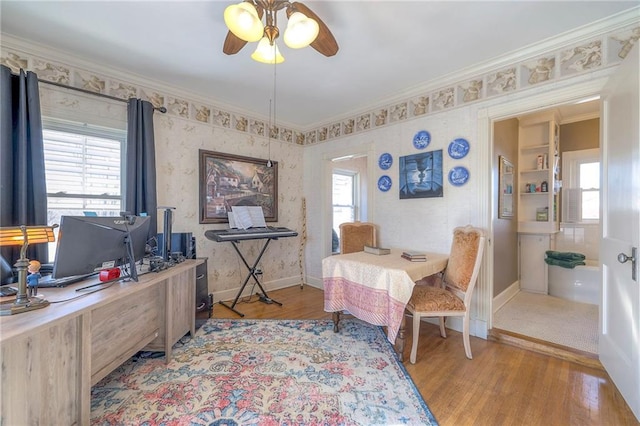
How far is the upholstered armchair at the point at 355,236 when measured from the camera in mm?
3227

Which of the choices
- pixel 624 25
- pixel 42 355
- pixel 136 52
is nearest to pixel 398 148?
pixel 624 25

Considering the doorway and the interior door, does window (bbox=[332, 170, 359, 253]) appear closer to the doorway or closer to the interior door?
the doorway

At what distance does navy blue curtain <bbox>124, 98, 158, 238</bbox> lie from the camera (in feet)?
8.73

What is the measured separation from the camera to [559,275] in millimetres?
3582

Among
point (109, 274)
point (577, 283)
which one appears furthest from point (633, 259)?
point (109, 274)

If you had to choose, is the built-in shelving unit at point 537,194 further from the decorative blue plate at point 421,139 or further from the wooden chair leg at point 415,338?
the wooden chair leg at point 415,338

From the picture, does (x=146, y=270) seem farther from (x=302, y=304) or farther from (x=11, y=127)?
(x=302, y=304)

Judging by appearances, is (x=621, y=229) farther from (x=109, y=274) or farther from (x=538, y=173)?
(x=109, y=274)

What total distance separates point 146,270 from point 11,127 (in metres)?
1.59

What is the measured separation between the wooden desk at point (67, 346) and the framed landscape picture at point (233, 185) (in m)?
1.55

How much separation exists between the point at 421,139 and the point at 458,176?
0.63 m

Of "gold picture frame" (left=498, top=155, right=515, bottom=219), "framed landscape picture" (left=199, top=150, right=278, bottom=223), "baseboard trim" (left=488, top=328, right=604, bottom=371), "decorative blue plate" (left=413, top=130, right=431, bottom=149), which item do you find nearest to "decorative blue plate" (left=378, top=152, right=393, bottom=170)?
→ "decorative blue plate" (left=413, top=130, right=431, bottom=149)

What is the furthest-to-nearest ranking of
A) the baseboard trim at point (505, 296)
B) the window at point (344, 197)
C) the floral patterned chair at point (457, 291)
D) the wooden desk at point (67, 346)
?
the window at point (344, 197), the baseboard trim at point (505, 296), the floral patterned chair at point (457, 291), the wooden desk at point (67, 346)

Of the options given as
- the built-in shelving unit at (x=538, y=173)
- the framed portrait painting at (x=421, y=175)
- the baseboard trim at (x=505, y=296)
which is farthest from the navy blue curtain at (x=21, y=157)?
the built-in shelving unit at (x=538, y=173)
